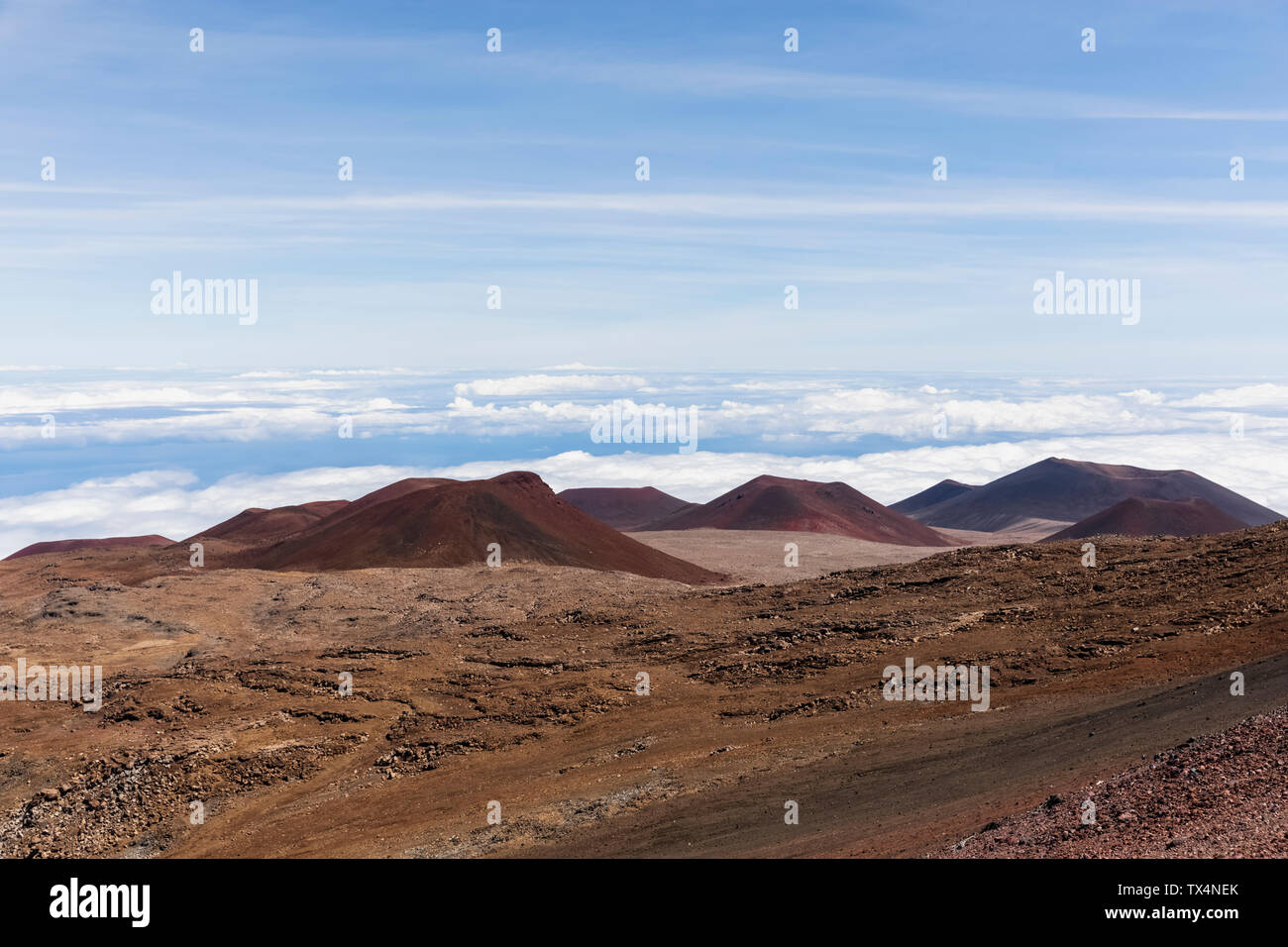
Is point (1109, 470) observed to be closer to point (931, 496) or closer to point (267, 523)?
point (931, 496)

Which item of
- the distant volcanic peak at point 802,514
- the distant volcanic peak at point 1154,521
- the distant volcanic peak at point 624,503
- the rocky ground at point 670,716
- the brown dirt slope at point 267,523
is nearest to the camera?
the rocky ground at point 670,716

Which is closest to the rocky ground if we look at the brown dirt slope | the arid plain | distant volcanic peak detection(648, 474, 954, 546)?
the arid plain

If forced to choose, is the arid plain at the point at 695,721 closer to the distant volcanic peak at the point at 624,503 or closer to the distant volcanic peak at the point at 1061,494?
the distant volcanic peak at the point at 624,503

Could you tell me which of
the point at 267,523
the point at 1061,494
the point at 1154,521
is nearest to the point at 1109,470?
the point at 1061,494

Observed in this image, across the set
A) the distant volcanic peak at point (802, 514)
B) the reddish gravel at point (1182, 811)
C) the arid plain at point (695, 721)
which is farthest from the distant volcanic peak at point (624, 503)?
the reddish gravel at point (1182, 811)
